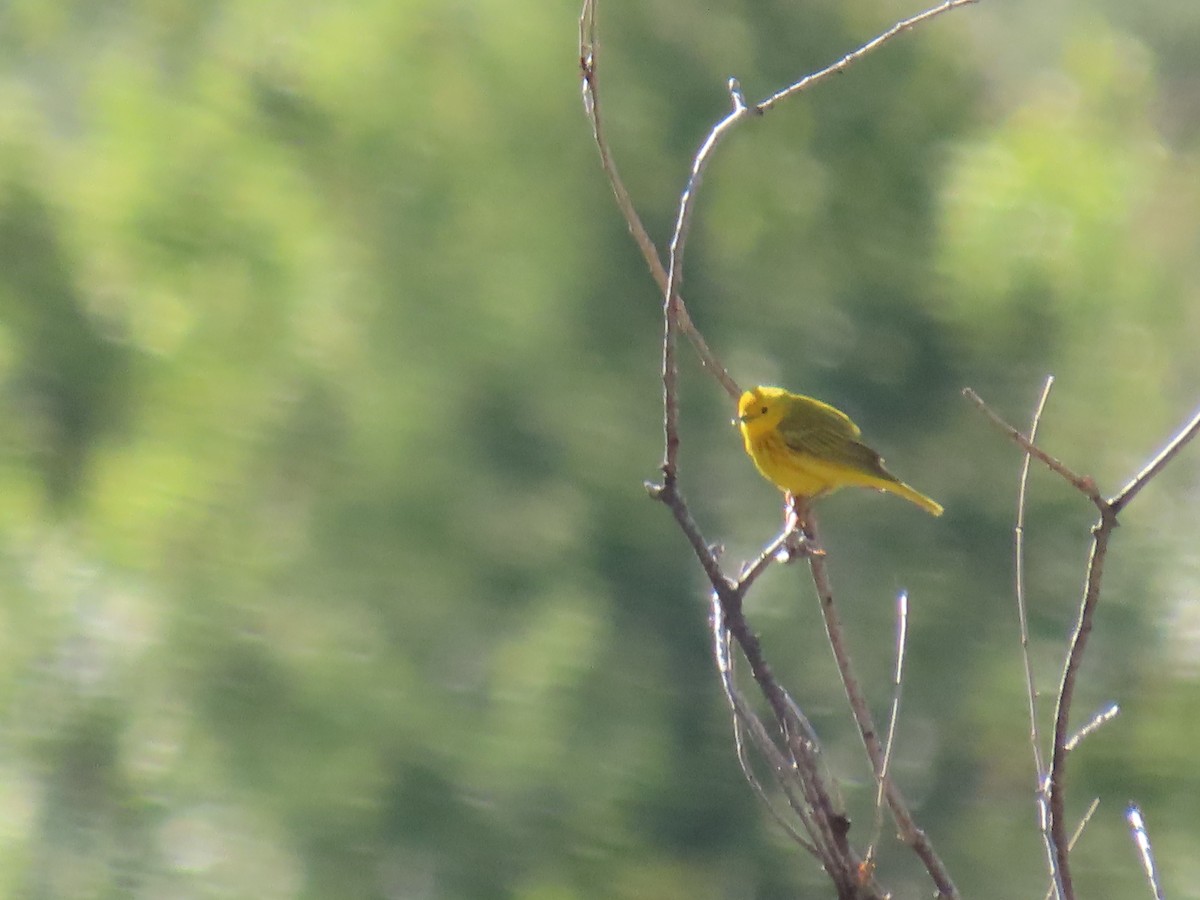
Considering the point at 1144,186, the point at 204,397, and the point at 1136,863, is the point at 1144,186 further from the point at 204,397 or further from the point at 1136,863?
the point at 204,397

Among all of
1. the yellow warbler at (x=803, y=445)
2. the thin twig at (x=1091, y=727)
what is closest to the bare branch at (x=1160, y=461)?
the thin twig at (x=1091, y=727)

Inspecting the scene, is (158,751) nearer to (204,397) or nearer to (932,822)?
(204,397)

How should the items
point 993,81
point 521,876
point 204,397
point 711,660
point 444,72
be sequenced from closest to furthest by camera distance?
point 521,876, point 711,660, point 204,397, point 444,72, point 993,81

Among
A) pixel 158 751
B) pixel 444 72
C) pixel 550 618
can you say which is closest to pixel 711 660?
pixel 550 618

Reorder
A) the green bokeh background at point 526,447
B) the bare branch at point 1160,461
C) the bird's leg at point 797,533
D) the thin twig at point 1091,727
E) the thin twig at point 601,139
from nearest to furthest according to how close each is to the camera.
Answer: the bare branch at point 1160,461
the thin twig at point 1091,727
the thin twig at point 601,139
the bird's leg at point 797,533
the green bokeh background at point 526,447

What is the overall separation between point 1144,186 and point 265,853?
16.7ft

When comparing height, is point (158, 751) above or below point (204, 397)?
below

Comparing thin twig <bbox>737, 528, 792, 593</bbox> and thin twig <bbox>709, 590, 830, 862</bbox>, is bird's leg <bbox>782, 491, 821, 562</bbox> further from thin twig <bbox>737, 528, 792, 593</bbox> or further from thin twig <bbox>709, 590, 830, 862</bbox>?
thin twig <bbox>709, 590, 830, 862</bbox>

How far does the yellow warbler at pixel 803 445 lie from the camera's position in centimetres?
317

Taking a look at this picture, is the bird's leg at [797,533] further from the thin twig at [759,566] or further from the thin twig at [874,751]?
the thin twig at [874,751]

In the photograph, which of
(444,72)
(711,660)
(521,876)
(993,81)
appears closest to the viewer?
(521,876)

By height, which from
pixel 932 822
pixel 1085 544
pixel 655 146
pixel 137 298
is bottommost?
pixel 932 822

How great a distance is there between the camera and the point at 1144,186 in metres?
7.64

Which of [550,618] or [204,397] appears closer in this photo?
[550,618]
